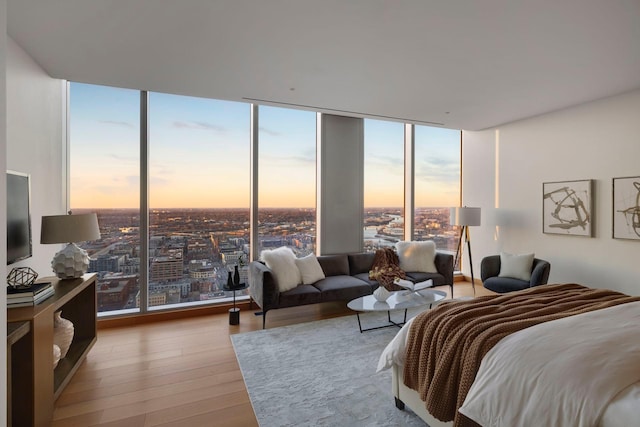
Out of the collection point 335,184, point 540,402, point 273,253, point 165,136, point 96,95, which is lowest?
point 540,402

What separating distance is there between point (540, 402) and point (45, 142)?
408 cm

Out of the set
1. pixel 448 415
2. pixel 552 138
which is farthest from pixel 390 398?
pixel 552 138

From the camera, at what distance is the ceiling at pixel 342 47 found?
7.11 feet

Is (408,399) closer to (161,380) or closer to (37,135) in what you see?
(161,380)

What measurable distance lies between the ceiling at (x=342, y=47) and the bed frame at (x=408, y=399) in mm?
2390

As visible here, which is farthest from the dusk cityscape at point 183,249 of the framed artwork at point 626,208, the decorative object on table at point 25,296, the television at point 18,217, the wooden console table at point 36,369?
the framed artwork at point 626,208

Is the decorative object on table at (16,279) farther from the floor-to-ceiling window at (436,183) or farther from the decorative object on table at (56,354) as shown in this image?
the floor-to-ceiling window at (436,183)

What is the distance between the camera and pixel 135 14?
2.21 meters

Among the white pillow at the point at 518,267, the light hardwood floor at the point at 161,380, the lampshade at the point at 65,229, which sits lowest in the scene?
the light hardwood floor at the point at 161,380

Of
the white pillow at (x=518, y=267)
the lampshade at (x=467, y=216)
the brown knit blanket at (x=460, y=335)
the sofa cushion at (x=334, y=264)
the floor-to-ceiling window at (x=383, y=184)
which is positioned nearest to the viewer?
the brown knit blanket at (x=460, y=335)

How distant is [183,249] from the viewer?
4.14 m

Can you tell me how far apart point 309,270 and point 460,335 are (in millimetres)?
2508

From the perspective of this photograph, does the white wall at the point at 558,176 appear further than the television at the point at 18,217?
Yes

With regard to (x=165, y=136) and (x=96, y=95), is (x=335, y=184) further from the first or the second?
(x=96, y=95)
